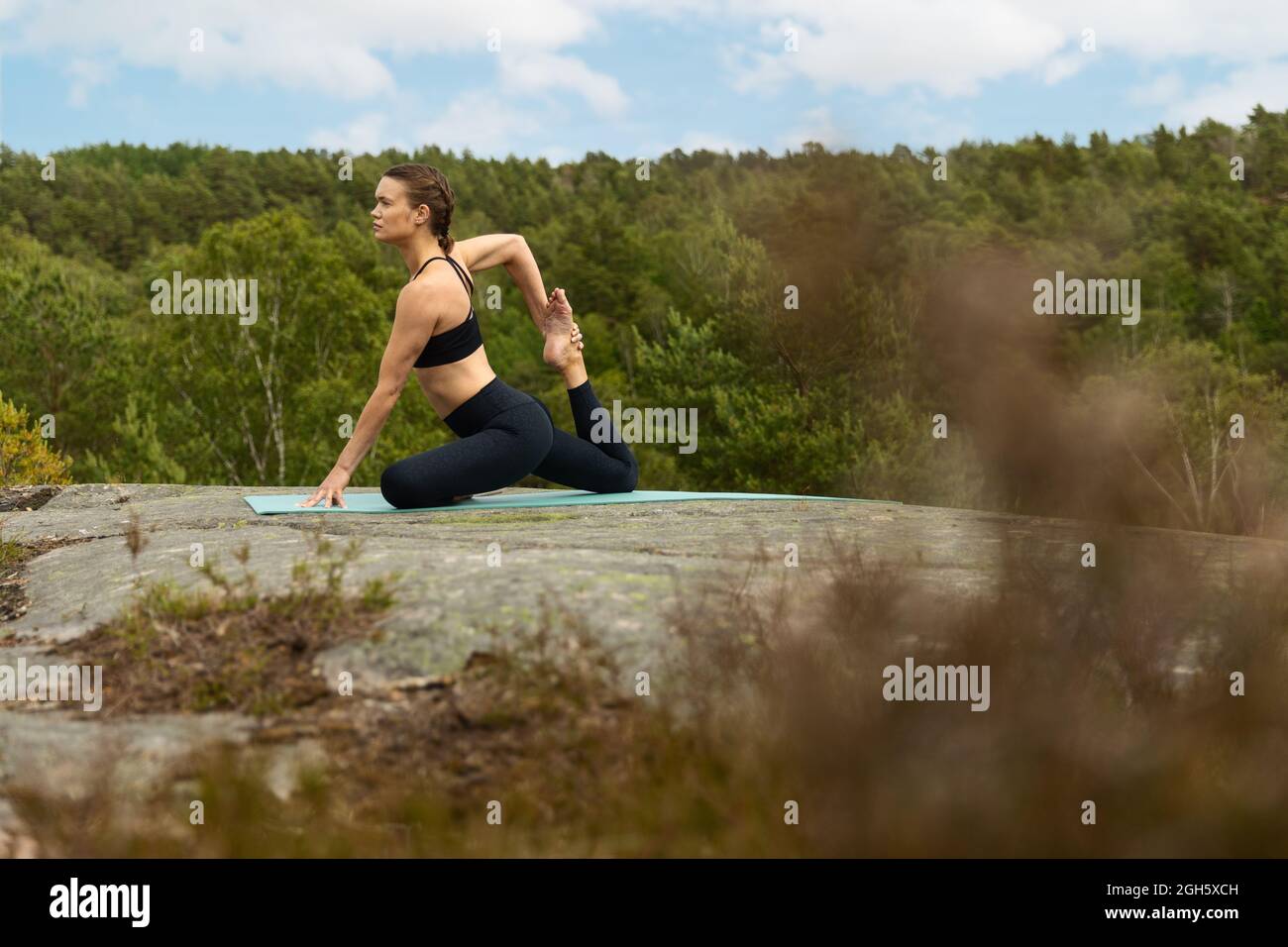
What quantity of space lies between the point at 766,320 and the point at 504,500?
32063 millimetres

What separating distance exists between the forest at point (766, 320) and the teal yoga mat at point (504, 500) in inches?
56.8

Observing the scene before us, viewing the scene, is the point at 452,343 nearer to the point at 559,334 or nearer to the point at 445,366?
the point at 445,366

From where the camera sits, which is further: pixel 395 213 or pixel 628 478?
pixel 628 478

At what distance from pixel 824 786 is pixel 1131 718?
86 centimetres

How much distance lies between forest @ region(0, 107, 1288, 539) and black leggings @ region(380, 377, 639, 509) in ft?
5.82

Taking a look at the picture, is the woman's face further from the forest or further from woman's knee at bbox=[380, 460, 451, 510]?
the forest

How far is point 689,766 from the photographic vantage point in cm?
273

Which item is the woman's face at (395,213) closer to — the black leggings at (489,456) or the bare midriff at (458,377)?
the bare midriff at (458,377)

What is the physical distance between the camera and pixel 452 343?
6.38m

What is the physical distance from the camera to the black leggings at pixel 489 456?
20.6 feet

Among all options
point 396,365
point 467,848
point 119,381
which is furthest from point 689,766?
point 119,381

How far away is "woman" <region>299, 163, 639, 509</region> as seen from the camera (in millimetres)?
6148

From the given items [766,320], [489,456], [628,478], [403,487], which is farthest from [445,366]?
[766,320]

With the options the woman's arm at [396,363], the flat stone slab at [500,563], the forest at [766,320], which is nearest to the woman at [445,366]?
the woman's arm at [396,363]
